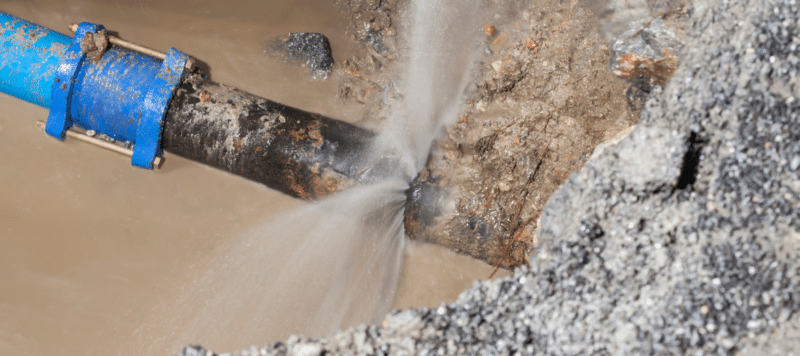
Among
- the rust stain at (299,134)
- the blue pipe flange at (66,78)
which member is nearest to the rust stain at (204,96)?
the rust stain at (299,134)

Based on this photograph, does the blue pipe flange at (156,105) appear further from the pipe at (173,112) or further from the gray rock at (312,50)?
the gray rock at (312,50)

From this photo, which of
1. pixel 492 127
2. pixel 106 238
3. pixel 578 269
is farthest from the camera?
pixel 106 238

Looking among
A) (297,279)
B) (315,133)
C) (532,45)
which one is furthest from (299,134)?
(532,45)

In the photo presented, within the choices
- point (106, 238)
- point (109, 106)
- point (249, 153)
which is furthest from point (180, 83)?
point (106, 238)

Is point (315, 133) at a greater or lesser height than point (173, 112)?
lesser

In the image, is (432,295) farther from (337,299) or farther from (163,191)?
(163,191)

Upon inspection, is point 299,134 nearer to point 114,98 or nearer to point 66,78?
point 114,98
